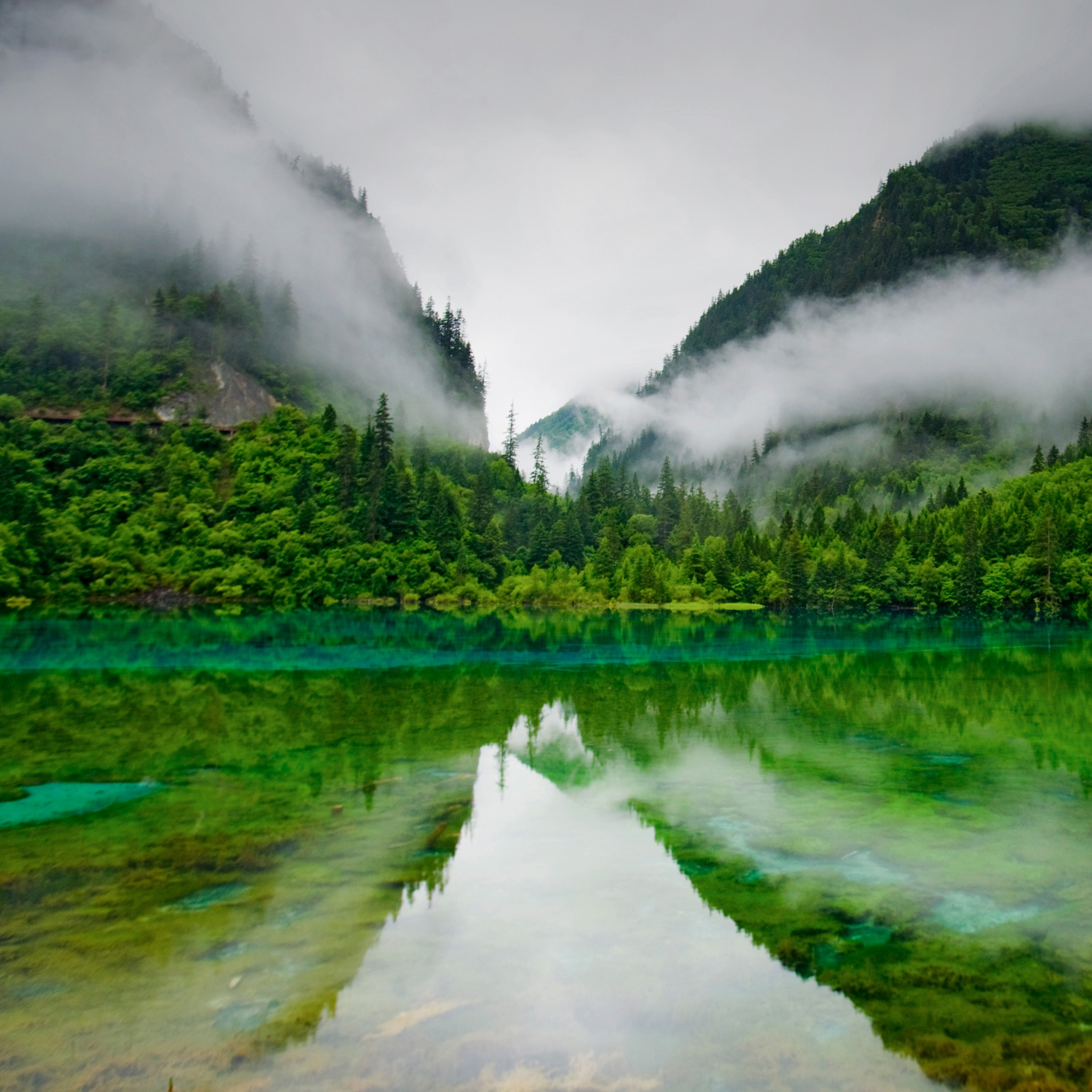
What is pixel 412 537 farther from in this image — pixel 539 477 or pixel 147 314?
pixel 147 314

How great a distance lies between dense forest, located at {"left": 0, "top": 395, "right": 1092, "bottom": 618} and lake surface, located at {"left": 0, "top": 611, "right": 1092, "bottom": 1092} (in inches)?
2984

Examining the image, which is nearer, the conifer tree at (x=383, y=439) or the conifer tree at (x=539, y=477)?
the conifer tree at (x=383, y=439)

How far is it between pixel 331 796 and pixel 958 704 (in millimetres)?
28694

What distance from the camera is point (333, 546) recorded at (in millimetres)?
113812

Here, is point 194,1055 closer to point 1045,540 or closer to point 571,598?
point 571,598

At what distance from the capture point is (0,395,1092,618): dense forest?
102 metres

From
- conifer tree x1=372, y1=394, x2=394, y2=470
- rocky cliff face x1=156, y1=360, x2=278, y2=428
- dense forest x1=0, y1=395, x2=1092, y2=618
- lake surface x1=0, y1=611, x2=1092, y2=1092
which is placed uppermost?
rocky cliff face x1=156, y1=360, x2=278, y2=428

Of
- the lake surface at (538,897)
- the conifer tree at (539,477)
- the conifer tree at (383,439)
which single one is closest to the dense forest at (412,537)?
the conifer tree at (383,439)

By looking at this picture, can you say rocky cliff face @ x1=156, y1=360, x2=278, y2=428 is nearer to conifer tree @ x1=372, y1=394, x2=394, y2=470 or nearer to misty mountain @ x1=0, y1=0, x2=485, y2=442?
misty mountain @ x1=0, y1=0, x2=485, y2=442

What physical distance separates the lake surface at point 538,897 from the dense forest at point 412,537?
75.8 meters

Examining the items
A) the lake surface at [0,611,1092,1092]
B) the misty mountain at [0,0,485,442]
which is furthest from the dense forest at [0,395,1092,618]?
the lake surface at [0,611,1092,1092]

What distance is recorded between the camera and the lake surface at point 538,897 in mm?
9469

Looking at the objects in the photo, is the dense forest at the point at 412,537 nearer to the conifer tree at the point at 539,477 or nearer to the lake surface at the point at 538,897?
the conifer tree at the point at 539,477

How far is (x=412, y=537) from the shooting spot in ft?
396
